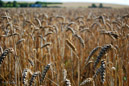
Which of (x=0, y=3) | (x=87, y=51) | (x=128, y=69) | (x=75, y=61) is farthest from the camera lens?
(x=0, y=3)

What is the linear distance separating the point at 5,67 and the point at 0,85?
305 mm

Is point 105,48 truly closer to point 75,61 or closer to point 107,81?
point 107,81

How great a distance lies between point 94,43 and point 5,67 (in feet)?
6.98

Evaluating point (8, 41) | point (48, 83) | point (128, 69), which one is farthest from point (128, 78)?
point (8, 41)

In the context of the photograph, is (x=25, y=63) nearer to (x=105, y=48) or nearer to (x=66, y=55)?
(x=66, y=55)

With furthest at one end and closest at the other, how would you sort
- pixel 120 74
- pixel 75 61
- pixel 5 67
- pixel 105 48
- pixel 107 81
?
pixel 75 61, pixel 5 67, pixel 107 81, pixel 120 74, pixel 105 48

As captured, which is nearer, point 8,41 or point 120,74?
point 120,74

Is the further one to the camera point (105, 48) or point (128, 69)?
point (128, 69)

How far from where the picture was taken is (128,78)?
2.01m

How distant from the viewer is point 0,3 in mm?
50344

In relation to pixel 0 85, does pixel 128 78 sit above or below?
above

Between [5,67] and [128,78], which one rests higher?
[128,78]

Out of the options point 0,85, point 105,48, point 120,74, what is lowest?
point 0,85

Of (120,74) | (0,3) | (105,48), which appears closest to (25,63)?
(120,74)
